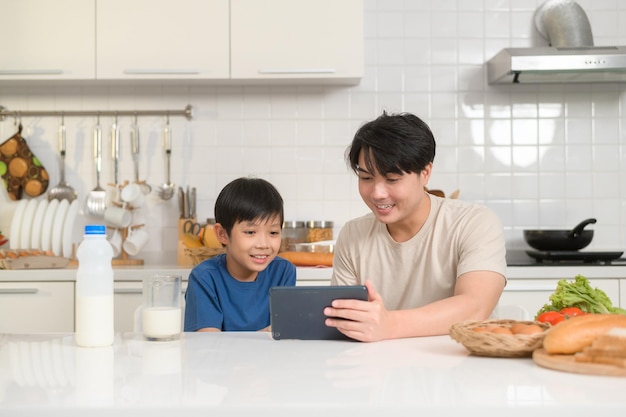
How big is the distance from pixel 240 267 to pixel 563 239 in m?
1.55

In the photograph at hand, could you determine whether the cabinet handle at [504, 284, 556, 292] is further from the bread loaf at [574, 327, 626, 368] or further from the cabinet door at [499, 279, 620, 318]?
the bread loaf at [574, 327, 626, 368]

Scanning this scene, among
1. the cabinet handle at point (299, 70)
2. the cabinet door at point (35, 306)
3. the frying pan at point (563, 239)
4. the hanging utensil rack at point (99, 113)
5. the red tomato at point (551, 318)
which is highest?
the cabinet handle at point (299, 70)

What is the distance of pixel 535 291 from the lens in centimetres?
305

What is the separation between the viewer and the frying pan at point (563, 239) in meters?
3.21

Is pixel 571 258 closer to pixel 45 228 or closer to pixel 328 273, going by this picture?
pixel 328 273

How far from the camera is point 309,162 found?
3668 mm

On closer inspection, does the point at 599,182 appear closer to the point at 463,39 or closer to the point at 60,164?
the point at 463,39

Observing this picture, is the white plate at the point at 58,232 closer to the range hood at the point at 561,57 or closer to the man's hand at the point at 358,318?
the range hood at the point at 561,57

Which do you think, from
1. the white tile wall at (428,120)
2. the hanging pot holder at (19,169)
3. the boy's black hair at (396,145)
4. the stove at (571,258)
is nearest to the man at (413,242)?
the boy's black hair at (396,145)

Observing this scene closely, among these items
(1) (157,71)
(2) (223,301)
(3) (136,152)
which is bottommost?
(2) (223,301)

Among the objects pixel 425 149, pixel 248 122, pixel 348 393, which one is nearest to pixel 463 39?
pixel 248 122

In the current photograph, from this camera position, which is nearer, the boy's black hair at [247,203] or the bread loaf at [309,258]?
the boy's black hair at [247,203]

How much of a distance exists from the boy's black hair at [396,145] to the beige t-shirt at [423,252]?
191 millimetres

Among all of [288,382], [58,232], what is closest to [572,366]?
[288,382]
